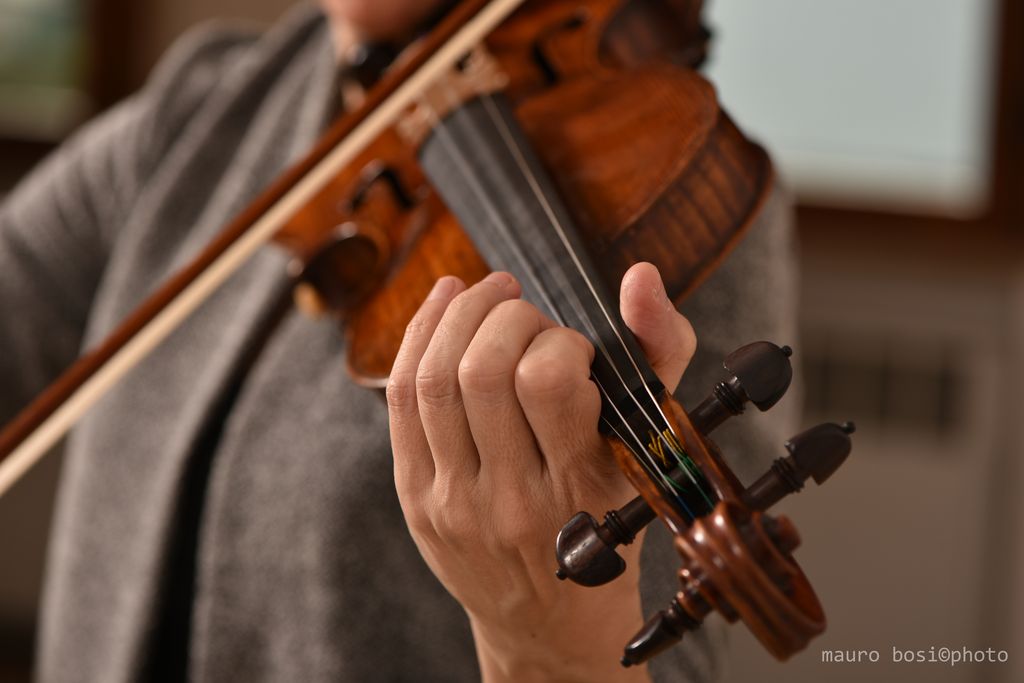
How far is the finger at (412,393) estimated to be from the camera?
303 mm

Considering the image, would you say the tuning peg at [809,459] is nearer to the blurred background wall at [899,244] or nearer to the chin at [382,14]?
the chin at [382,14]

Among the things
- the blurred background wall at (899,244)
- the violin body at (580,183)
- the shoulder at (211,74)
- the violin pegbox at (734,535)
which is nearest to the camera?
the violin pegbox at (734,535)

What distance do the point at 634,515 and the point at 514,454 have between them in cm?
4

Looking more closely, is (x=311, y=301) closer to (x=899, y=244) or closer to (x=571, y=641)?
(x=571, y=641)

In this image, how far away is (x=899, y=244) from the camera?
4.74 feet

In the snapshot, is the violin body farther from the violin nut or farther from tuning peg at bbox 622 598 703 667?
tuning peg at bbox 622 598 703 667

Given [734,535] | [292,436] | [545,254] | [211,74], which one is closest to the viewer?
[734,535]

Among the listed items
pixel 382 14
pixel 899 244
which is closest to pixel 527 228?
pixel 382 14

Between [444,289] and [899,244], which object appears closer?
[444,289]

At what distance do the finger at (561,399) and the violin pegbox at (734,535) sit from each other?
0.01m

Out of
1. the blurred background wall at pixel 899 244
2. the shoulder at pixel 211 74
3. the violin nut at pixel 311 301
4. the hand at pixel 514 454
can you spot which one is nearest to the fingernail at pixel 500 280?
the hand at pixel 514 454

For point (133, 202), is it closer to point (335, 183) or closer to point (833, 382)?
point (335, 183)

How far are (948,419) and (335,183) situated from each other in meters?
1.12

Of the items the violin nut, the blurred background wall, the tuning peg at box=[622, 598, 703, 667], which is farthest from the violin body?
the blurred background wall
